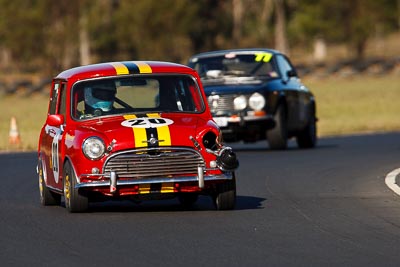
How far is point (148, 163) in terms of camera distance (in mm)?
11781

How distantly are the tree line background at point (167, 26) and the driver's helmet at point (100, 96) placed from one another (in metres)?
63.1

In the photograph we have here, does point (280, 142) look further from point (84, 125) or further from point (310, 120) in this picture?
point (84, 125)

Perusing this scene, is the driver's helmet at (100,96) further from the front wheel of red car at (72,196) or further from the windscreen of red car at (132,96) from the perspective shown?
the front wheel of red car at (72,196)

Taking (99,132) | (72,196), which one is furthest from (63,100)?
(72,196)

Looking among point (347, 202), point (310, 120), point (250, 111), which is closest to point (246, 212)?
point (347, 202)

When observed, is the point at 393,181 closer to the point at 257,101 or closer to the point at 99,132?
the point at 99,132

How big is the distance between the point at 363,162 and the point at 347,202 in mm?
6193

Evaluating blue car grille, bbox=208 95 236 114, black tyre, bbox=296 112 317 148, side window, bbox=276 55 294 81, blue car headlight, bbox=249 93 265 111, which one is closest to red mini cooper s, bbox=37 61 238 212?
blue car grille, bbox=208 95 236 114

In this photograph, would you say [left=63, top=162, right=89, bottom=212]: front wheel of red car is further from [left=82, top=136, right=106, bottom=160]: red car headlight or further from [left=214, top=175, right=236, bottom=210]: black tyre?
[left=214, top=175, right=236, bottom=210]: black tyre

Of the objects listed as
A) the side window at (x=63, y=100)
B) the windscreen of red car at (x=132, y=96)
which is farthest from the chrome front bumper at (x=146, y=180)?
the side window at (x=63, y=100)

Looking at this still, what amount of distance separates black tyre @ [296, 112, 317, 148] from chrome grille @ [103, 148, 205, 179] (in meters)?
11.7

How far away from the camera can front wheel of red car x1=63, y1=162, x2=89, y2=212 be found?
39.4 feet

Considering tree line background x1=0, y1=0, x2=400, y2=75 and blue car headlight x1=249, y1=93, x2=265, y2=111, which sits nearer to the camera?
blue car headlight x1=249, y1=93, x2=265, y2=111

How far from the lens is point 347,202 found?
13.2 meters
